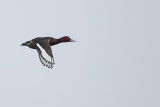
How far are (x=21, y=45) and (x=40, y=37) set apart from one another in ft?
4.68

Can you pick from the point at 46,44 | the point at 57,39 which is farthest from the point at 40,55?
the point at 57,39

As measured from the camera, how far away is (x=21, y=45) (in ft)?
121

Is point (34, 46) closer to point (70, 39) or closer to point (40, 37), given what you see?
point (40, 37)

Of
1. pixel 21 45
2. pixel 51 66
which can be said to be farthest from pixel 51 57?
pixel 21 45

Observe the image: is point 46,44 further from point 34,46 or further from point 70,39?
point 70,39

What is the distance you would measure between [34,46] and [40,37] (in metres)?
0.96

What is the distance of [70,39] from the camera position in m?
38.8

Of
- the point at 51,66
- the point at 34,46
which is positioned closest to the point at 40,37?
the point at 34,46

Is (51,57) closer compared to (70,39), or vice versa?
(51,57)

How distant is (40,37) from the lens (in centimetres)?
3675

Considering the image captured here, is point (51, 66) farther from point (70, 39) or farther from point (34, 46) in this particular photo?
point (70, 39)

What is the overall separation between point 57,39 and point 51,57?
3.93 meters

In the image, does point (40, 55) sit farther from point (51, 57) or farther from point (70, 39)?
point (70, 39)

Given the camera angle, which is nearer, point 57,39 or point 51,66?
point 51,66
